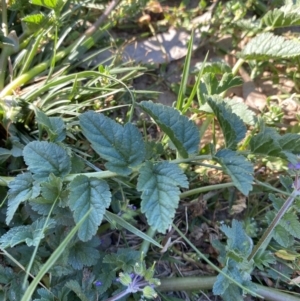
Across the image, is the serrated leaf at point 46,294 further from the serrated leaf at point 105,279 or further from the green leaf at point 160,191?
the green leaf at point 160,191

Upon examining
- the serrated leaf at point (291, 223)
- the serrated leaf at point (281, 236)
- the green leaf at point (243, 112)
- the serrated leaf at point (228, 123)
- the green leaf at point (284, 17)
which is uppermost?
the green leaf at point (284, 17)

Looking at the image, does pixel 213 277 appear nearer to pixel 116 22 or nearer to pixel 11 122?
pixel 11 122

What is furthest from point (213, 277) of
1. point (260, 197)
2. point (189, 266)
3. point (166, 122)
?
point (166, 122)

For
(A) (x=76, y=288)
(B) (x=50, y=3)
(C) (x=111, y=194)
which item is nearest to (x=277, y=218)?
(C) (x=111, y=194)

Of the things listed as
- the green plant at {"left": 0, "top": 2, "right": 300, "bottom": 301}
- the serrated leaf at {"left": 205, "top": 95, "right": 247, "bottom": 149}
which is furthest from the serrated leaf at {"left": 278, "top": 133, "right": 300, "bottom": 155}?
the serrated leaf at {"left": 205, "top": 95, "right": 247, "bottom": 149}

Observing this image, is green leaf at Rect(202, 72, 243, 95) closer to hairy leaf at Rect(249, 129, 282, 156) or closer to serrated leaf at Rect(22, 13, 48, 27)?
hairy leaf at Rect(249, 129, 282, 156)

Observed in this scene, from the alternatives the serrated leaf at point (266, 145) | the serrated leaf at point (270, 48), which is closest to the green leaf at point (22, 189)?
the serrated leaf at point (266, 145)
